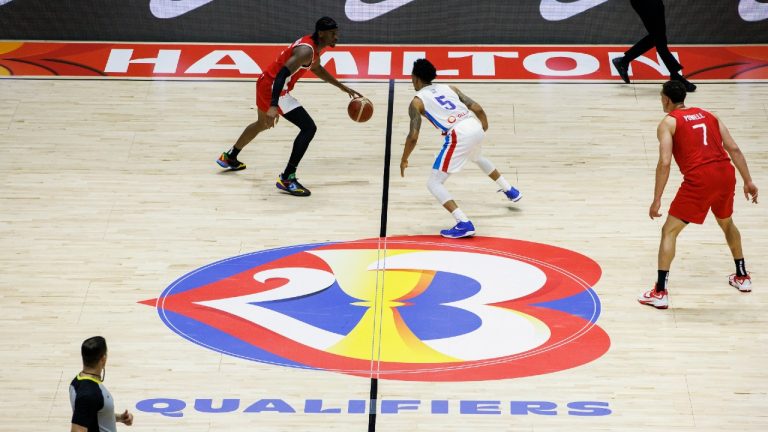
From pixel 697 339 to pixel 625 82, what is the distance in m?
4.67

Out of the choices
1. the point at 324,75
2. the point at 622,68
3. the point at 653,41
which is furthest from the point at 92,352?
the point at 653,41

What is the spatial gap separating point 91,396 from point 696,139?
484cm

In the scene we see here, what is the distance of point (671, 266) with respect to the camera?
30.7 ft

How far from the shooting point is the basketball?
34.8ft

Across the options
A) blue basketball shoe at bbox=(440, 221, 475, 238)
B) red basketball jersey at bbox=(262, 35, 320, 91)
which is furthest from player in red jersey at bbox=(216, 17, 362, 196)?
blue basketball shoe at bbox=(440, 221, 475, 238)

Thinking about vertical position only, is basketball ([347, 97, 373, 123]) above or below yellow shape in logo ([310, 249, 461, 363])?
above

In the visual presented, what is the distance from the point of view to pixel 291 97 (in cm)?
1048

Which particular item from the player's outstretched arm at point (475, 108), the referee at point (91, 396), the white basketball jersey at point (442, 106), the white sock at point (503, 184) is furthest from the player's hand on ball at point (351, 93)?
the referee at point (91, 396)

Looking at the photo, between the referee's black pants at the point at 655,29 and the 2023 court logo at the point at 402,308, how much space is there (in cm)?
361

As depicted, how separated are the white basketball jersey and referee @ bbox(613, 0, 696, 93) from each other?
128 inches

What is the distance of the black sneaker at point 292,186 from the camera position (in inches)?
410

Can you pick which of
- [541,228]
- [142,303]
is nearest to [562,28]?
[541,228]

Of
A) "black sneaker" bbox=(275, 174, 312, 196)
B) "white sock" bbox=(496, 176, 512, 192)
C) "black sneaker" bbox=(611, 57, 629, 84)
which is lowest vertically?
"black sneaker" bbox=(275, 174, 312, 196)

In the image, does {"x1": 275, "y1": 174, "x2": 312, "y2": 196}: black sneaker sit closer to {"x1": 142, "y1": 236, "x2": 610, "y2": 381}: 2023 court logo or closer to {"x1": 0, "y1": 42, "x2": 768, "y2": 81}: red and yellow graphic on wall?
{"x1": 142, "y1": 236, "x2": 610, "y2": 381}: 2023 court logo
